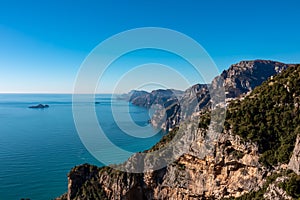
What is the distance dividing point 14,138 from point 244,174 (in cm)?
5151

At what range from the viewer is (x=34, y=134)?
60.4 m

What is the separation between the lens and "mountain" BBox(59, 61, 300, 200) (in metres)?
14.4

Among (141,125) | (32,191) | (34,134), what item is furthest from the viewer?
(141,125)

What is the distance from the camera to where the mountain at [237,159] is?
47.4ft

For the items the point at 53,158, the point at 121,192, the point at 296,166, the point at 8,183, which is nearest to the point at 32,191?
the point at 8,183

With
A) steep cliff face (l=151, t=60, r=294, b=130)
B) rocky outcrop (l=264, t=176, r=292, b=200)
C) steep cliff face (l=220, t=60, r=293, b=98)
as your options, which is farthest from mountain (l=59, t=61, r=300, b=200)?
steep cliff face (l=220, t=60, r=293, b=98)

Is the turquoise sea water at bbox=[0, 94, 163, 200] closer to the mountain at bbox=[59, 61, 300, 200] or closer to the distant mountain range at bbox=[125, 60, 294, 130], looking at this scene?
the mountain at bbox=[59, 61, 300, 200]

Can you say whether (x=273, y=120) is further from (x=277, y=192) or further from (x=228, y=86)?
(x=228, y=86)

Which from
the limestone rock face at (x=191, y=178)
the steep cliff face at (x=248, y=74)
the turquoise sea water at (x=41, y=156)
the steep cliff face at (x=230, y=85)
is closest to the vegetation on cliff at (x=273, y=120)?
the limestone rock face at (x=191, y=178)

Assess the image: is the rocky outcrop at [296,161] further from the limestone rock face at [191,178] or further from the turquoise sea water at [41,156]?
the turquoise sea water at [41,156]

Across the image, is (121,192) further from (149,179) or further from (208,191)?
(208,191)

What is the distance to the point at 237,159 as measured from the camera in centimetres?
1612

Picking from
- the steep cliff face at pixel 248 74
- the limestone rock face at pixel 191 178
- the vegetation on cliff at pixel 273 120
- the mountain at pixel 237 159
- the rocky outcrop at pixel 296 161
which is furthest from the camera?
the steep cliff face at pixel 248 74

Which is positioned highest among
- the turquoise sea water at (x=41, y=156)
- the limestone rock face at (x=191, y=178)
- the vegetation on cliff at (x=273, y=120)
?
the vegetation on cliff at (x=273, y=120)
